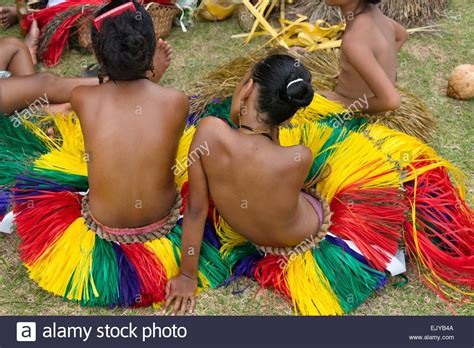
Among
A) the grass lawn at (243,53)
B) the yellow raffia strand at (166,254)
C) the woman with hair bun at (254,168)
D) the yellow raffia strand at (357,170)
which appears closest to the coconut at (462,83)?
the grass lawn at (243,53)

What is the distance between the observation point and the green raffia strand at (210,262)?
2.20m

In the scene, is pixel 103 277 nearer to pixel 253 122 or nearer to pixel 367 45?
pixel 253 122

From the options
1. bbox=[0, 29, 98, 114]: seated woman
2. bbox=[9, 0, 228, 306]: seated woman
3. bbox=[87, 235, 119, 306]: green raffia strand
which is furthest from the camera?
bbox=[0, 29, 98, 114]: seated woman

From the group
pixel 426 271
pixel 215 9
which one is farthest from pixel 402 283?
pixel 215 9

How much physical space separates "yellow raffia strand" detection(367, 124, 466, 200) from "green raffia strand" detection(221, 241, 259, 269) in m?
0.62

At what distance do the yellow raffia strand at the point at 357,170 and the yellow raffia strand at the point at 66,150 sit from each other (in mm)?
914

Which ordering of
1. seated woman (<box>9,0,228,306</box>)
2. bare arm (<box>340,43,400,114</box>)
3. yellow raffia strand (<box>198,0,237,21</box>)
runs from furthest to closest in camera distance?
1. yellow raffia strand (<box>198,0,237,21</box>)
2. bare arm (<box>340,43,400,114</box>)
3. seated woman (<box>9,0,228,306</box>)

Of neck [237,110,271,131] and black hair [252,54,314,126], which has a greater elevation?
black hair [252,54,314,126]

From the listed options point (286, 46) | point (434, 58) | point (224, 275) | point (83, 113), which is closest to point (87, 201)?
point (83, 113)

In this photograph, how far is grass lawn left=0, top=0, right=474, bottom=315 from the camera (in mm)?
2139

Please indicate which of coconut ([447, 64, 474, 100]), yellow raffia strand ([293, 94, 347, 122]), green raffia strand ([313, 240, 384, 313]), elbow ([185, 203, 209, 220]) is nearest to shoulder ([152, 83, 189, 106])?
elbow ([185, 203, 209, 220])

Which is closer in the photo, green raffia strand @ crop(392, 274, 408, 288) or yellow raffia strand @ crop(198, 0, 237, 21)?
green raffia strand @ crop(392, 274, 408, 288)

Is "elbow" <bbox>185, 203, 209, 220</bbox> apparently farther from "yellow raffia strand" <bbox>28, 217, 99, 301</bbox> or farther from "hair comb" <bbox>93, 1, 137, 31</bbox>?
"hair comb" <bbox>93, 1, 137, 31</bbox>

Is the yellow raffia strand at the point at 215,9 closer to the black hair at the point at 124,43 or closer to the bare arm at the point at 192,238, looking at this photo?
the black hair at the point at 124,43
